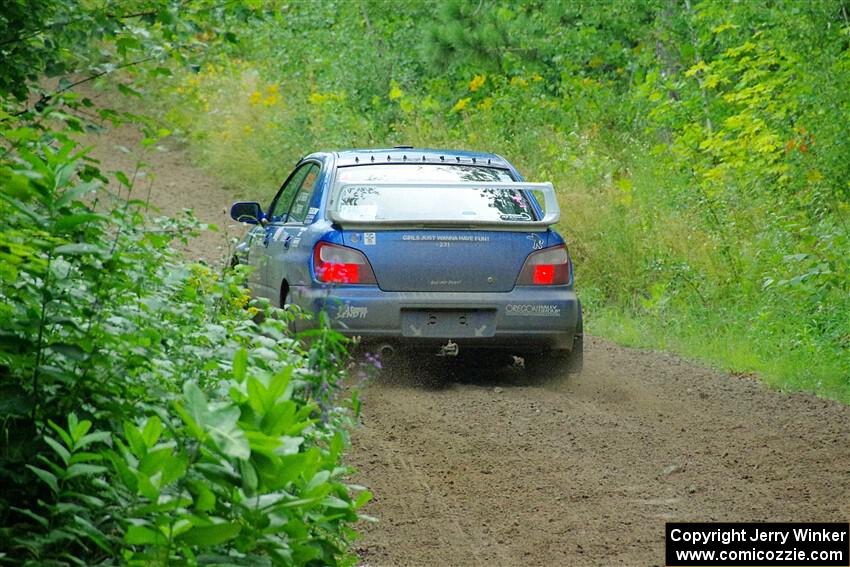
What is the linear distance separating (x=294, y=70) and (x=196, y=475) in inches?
993

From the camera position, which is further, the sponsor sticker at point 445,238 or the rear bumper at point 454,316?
the sponsor sticker at point 445,238

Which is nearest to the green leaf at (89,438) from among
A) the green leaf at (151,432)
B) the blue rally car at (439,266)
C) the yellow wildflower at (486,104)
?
the green leaf at (151,432)

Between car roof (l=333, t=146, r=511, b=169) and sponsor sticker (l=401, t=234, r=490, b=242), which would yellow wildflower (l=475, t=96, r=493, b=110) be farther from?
sponsor sticker (l=401, t=234, r=490, b=242)

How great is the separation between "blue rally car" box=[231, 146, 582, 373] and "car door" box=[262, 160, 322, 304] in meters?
0.03

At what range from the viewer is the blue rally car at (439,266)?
10.1m

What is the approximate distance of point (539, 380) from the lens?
10.8m

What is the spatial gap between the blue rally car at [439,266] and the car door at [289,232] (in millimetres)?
34

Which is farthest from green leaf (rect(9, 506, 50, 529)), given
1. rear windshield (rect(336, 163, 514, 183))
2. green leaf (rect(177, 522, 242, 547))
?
rear windshield (rect(336, 163, 514, 183))

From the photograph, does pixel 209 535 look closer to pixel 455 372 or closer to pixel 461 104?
pixel 455 372

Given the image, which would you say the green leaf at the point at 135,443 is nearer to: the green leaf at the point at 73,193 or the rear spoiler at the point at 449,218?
the green leaf at the point at 73,193

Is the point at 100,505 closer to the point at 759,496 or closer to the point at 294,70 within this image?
the point at 759,496

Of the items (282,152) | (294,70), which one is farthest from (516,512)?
(294,70)

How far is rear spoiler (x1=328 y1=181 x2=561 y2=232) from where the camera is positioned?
33.2 feet

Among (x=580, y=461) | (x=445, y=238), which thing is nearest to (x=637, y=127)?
(x=445, y=238)
